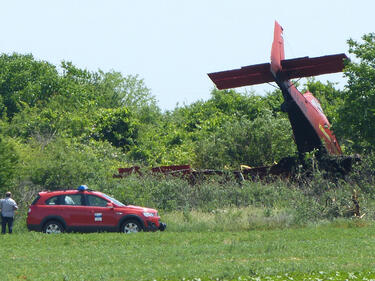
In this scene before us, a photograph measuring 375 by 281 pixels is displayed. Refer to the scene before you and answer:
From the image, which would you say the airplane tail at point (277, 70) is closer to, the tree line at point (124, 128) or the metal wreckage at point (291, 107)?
the metal wreckage at point (291, 107)

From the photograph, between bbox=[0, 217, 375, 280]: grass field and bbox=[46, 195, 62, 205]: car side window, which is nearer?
bbox=[0, 217, 375, 280]: grass field

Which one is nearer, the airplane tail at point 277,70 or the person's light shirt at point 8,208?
the person's light shirt at point 8,208

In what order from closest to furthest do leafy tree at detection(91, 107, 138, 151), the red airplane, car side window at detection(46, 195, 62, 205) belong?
car side window at detection(46, 195, 62, 205)
the red airplane
leafy tree at detection(91, 107, 138, 151)

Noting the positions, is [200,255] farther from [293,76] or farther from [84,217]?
[293,76]

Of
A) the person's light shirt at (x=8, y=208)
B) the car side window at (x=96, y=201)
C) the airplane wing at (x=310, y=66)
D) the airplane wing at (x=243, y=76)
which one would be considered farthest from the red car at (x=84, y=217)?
the airplane wing at (x=310, y=66)

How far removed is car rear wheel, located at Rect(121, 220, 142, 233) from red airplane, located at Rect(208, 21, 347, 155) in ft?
28.9

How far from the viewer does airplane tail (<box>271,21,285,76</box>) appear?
2812cm

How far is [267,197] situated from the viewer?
1027 inches

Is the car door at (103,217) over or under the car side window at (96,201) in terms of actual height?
under

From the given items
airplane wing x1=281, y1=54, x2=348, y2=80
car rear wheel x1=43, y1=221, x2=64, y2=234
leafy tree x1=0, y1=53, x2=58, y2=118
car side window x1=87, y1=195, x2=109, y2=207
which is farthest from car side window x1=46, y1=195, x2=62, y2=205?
leafy tree x1=0, y1=53, x2=58, y2=118

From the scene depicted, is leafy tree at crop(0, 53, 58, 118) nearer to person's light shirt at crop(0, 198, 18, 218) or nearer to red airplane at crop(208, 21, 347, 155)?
red airplane at crop(208, 21, 347, 155)

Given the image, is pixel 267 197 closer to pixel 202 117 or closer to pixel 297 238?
pixel 297 238

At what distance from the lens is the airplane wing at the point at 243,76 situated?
28.3 meters

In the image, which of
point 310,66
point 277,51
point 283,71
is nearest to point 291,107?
point 283,71
